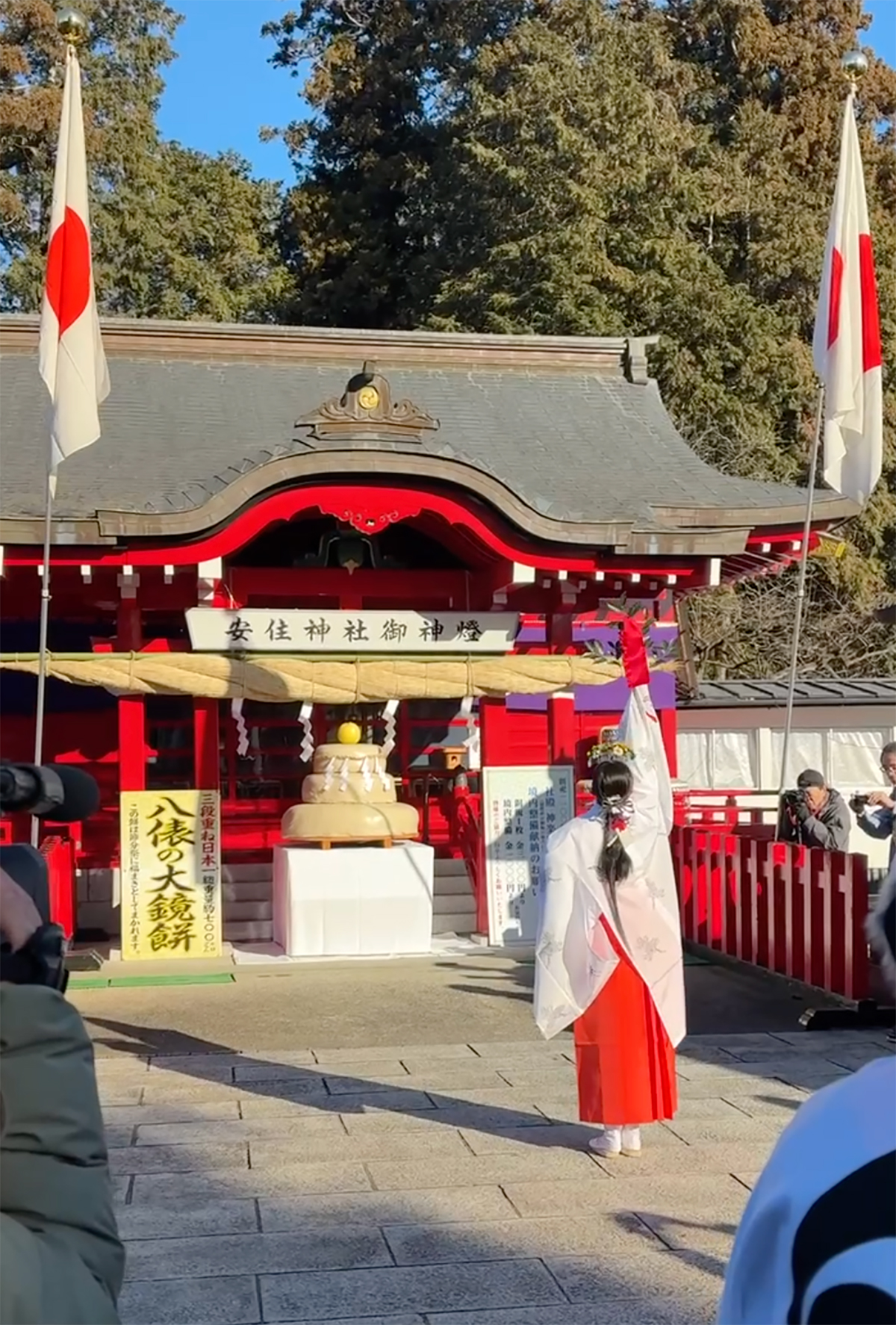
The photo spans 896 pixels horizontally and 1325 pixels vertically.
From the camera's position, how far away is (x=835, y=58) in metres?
25.1

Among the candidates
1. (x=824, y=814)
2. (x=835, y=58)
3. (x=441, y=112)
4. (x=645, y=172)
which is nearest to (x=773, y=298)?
(x=645, y=172)

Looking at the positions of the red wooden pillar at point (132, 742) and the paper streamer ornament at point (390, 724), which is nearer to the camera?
the red wooden pillar at point (132, 742)

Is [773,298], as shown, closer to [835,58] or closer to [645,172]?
[645,172]

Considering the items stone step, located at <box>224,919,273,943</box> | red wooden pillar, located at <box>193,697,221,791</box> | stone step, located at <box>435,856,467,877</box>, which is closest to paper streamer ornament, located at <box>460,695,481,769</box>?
stone step, located at <box>435,856,467,877</box>

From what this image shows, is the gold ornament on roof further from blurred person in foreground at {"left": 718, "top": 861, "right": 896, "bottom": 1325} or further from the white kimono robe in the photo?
blurred person in foreground at {"left": 718, "top": 861, "right": 896, "bottom": 1325}

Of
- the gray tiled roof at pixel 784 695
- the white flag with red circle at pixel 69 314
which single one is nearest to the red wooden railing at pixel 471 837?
the gray tiled roof at pixel 784 695

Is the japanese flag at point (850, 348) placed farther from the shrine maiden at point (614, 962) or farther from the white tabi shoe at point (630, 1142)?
the white tabi shoe at point (630, 1142)

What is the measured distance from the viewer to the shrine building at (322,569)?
32.3 feet

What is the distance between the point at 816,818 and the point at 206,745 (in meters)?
4.42

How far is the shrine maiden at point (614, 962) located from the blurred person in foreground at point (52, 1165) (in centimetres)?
363

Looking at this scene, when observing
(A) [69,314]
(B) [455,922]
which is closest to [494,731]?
(B) [455,922]

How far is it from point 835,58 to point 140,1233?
84.0 feet

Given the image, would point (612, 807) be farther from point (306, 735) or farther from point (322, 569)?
point (306, 735)

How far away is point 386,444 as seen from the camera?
9852mm
